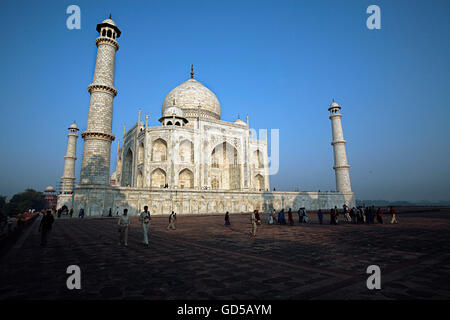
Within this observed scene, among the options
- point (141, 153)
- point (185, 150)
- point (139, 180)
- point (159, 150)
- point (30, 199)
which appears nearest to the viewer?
point (139, 180)

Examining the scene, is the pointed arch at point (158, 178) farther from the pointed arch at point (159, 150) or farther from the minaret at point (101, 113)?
the minaret at point (101, 113)

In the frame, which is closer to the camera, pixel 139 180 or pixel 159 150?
pixel 139 180

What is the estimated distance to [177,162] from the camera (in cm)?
2853

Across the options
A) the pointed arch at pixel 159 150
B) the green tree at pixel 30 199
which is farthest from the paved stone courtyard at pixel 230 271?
the green tree at pixel 30 199

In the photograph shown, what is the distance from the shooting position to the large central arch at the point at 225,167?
3262cm

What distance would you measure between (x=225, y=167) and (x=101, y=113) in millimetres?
18120

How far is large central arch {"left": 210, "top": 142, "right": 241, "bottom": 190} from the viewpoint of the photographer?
32.6m

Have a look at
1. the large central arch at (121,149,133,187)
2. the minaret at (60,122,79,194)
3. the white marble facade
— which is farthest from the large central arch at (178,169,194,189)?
the minaret at (60,122,79,194)

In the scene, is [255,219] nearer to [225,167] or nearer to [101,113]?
[101,113]

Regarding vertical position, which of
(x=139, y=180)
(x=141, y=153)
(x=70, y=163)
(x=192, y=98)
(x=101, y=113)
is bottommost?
(x=139, y=180)

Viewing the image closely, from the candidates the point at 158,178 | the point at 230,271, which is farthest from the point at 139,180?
the point at 230,271

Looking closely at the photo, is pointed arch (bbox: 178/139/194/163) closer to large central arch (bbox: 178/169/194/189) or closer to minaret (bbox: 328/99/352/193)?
large central arch (bbox: 178/169/194/189)

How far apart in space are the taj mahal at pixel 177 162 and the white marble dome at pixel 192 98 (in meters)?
0.15
